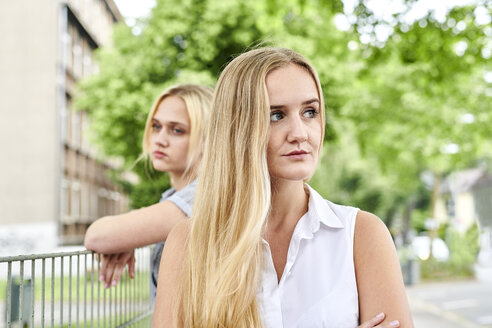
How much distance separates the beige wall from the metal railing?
82.3 feet

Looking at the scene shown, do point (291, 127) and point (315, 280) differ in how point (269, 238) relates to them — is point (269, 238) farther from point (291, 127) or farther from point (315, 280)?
point (291, 127)

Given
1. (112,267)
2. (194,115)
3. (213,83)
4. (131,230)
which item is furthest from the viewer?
(213,83)

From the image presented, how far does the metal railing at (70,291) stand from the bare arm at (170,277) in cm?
38

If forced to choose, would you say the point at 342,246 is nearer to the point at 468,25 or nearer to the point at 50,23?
the point at 468,25

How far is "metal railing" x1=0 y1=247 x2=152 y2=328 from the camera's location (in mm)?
2039

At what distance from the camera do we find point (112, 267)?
270 centimetres

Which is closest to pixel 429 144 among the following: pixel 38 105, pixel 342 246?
pixel 38 105

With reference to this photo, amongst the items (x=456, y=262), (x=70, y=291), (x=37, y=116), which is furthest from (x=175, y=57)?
(x=70, y=291)

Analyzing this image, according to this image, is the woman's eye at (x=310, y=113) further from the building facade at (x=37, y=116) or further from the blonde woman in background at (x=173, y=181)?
the building facade at (x=37, y=116)

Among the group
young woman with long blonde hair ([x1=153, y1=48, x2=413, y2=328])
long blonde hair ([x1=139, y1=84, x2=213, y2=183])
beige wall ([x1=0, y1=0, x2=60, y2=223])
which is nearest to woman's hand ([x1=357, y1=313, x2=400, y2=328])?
young woman with long blonde hair ([x1=153, y1=48, x2=413, y2=328])

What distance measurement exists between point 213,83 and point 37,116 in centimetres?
2290

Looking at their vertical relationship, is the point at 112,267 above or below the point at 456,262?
above

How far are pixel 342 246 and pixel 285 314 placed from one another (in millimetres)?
280

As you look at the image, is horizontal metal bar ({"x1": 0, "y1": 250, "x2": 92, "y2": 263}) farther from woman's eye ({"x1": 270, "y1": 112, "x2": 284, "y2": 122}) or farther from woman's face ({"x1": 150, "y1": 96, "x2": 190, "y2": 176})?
woman's eye ({"x1": 270, "y1": 112, "x2": 284, "y2": 122})
